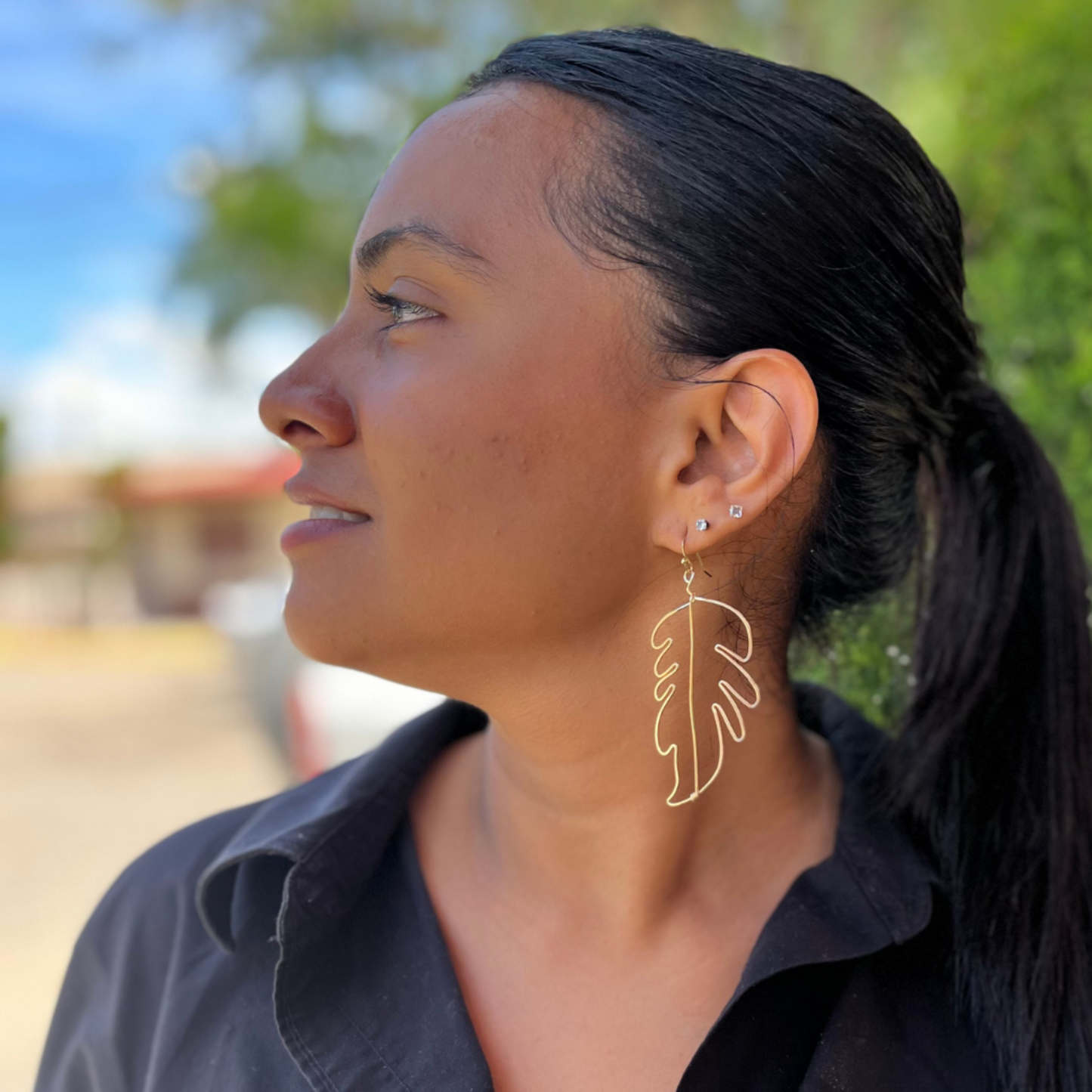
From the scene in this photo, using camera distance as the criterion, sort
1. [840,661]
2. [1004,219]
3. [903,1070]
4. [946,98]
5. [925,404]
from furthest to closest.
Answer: [946,98], [1004,219], [840,661], [925,404], [903,1070]

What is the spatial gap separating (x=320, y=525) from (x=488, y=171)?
0.53 m

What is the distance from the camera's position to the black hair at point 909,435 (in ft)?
4.50

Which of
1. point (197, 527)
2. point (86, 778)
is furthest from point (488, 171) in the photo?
point (197, 527)

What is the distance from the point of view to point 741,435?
141 cm

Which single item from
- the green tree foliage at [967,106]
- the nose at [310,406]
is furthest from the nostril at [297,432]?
the green tree foliage at [967,106]

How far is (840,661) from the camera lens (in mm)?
1929

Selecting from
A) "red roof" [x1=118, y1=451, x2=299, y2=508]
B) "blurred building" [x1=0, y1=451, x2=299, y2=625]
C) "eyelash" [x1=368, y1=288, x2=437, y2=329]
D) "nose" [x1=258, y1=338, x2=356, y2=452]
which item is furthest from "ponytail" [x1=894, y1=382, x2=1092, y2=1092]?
"red roof" [x1=118, y1=451, x2=299, y2=508]

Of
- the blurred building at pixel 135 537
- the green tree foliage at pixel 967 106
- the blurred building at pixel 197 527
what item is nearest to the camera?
the green tree foliage at pixel 967 106

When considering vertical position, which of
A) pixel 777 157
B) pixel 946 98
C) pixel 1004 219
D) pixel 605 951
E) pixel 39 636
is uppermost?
pixel 39 636

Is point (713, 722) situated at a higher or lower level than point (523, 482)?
lower

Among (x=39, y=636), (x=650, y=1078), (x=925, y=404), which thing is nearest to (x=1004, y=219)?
(x=925, y=404)

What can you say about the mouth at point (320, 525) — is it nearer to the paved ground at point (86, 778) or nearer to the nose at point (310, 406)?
the nose at point (310, 406)

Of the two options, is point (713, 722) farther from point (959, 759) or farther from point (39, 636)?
point (39, 636)

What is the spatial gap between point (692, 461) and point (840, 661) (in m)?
0.70
